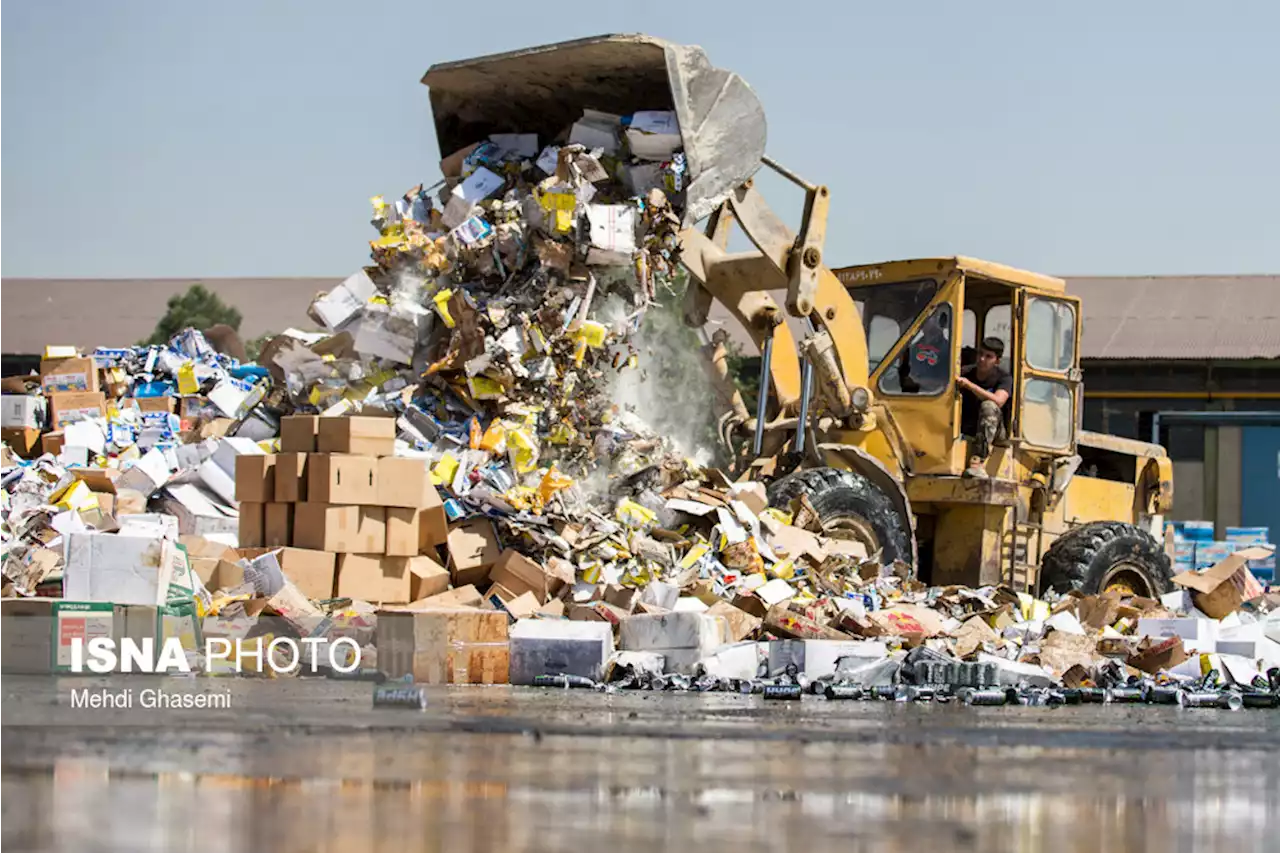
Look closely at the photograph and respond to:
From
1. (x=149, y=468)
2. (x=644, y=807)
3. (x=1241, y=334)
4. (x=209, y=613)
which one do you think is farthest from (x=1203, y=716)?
(x=1241, y=334)

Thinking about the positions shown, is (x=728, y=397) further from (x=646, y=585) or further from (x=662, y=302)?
(x=646, y=585)

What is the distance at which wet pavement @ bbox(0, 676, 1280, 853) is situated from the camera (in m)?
4.15

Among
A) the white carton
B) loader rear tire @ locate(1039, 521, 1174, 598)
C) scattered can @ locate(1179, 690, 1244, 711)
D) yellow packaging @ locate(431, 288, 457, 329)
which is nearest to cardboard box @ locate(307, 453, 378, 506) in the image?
yellow packaging @ locate(431, 288, 457, 329)

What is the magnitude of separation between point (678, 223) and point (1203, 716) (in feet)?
16.2

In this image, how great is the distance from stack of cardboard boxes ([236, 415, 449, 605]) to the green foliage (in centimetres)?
2694

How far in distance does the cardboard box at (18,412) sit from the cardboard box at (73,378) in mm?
206

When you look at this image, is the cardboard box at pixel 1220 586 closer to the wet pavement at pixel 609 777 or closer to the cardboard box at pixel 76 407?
the wet pavement at pixel 609 777

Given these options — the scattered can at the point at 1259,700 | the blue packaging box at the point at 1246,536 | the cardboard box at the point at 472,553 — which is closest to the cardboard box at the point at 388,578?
the cardboard box at the point at 472,553

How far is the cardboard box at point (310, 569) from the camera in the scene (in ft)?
31.4

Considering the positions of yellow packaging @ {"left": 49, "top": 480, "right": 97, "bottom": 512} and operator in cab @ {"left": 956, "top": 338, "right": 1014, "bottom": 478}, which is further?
operator in cab @ {"left": 956, "top": 338, "right": 1014, "bottom": 478}

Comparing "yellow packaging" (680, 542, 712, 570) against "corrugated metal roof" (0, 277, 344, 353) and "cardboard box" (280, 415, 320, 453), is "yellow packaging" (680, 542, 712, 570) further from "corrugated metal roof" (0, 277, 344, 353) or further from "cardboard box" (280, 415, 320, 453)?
"corrugated metal roof" (0, 277, 344, 353)

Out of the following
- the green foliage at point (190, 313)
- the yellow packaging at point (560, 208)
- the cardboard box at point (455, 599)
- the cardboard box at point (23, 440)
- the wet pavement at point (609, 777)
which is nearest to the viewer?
the wet pavement at point (609, 777)

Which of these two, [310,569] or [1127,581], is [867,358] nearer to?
[1127,581]

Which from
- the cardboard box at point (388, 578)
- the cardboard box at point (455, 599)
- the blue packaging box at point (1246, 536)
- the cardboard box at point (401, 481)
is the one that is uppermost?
the blue packaging box at point (1246, 536)
